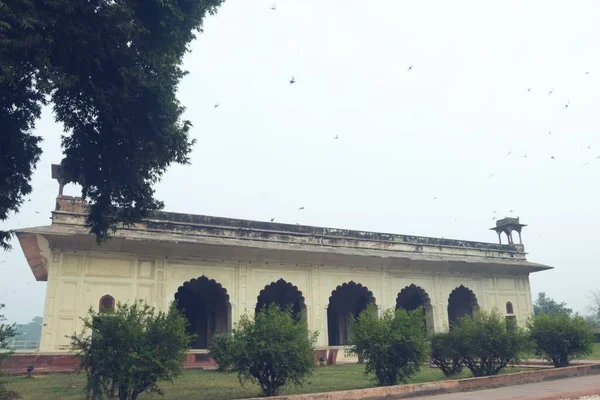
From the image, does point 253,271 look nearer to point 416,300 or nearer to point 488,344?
point 488,344

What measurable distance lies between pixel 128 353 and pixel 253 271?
10.7 meters

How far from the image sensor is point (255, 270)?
60.0 ft

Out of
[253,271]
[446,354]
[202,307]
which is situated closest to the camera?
[446,354]

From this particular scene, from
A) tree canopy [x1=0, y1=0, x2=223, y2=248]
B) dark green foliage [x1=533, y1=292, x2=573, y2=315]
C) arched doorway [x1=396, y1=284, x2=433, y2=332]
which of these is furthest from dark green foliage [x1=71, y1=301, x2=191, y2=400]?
dark green foliage [x1=533, y1=292, x2=573, y2=315]

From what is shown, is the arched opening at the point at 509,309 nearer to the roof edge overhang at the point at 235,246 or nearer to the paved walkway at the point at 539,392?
the roof edge overhang at the point at 235,246

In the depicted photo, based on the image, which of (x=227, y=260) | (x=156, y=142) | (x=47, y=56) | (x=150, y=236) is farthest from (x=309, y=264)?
(x=47, y=56)

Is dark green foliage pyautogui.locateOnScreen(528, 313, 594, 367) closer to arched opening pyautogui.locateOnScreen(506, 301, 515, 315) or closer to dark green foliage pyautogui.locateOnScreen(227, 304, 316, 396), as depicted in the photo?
dark green foliage pyautogui.locateOnScreen(227, 304, 316, 396)

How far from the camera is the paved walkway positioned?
872 centimetres

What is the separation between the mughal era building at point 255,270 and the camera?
15.4 metres

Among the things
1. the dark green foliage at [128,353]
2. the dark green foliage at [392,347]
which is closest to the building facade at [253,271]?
the dark green foliage at [392,347]

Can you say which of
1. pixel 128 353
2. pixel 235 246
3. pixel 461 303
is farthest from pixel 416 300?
pixel 128 353

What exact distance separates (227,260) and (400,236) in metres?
8.48

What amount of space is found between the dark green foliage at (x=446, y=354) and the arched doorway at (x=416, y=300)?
9.65m

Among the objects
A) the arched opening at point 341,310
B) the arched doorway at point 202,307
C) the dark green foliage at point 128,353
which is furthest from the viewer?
the arched opening at point 341,310
